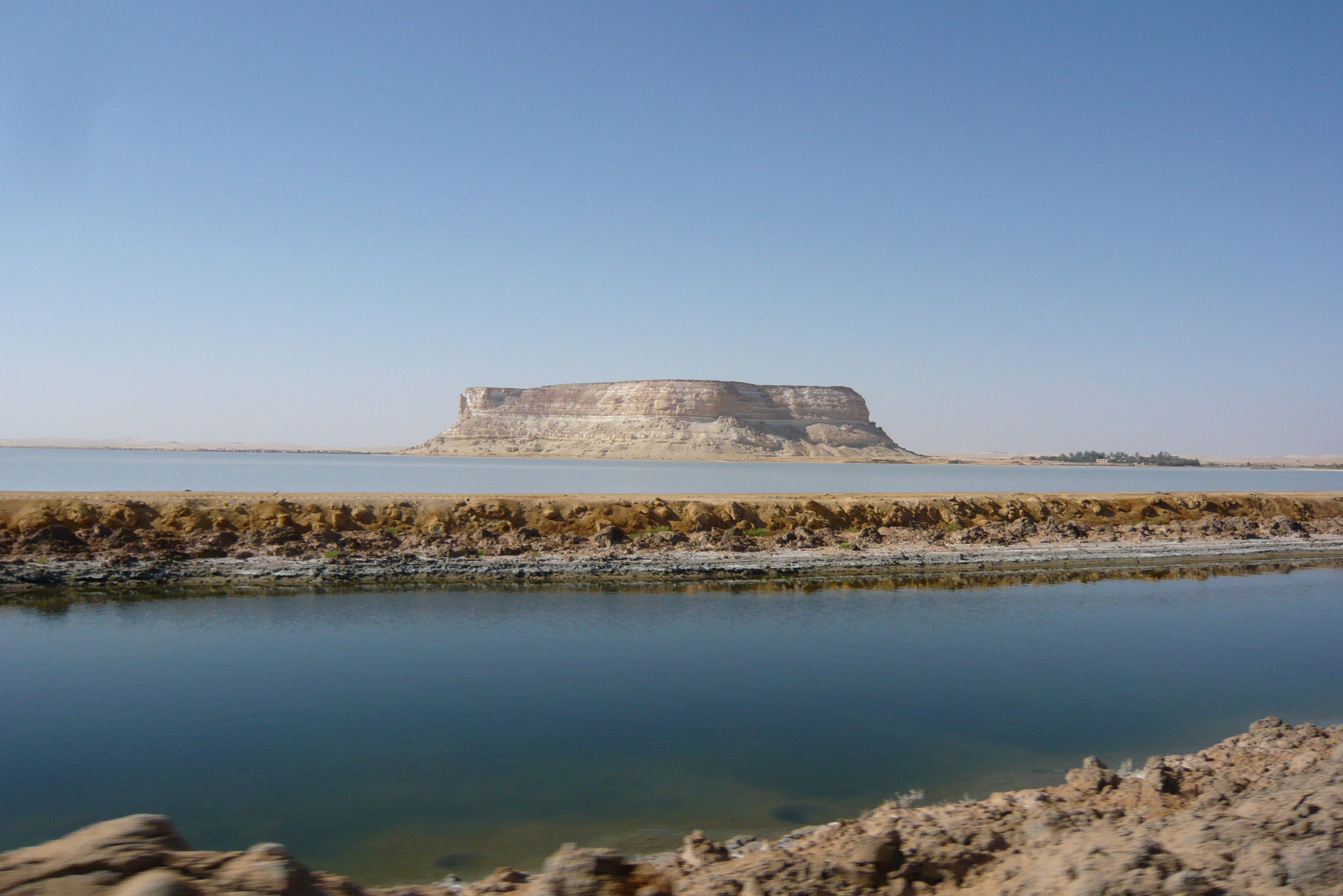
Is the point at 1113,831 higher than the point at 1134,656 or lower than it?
higher

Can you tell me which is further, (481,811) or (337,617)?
(337,617)

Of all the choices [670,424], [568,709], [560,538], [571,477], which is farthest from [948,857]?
[670,424]

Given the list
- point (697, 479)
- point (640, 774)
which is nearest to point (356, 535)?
point (640, 774)

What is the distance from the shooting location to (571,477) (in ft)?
190

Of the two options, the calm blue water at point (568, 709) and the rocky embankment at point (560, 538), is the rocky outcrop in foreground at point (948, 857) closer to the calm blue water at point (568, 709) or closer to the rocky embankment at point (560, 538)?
the calm blue water at point (568, 709)

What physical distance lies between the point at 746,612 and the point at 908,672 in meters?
4.66

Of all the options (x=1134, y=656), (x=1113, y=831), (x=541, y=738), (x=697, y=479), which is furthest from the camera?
(x=697, y=479)

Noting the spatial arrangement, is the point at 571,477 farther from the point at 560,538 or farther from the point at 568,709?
the point at 568,709

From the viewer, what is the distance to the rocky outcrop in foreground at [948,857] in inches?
149

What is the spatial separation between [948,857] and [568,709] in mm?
5648

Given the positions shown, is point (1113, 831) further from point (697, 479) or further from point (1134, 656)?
point (697, 479)

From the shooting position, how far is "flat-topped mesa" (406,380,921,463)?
418ft

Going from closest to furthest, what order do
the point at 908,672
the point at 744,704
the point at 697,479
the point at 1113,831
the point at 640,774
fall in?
the point at 1113,831 → the point at 640,774 → the point at 744,704 → the point at 908,672 → the point at 697,479

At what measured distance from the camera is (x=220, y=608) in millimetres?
15430
